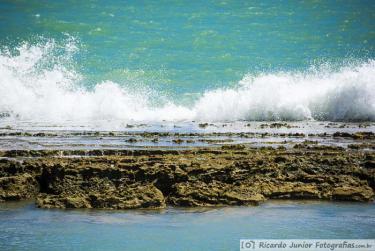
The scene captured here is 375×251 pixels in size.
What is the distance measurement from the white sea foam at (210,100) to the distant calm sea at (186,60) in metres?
0.05

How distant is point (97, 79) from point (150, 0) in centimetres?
1621

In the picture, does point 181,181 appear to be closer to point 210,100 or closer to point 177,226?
point 177,226

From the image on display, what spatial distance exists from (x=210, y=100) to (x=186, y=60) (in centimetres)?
1486

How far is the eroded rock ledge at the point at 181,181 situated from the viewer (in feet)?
25.9

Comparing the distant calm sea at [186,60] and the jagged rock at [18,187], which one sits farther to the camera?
the distant calm sea at [186,60]

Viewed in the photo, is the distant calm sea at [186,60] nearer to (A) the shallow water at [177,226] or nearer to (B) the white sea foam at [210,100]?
(B) the white sea foam at [210,100]

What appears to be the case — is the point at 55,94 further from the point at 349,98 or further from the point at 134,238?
the point at 134,238

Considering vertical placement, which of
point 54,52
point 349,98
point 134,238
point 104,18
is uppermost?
point 104,18

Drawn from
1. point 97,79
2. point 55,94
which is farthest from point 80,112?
point 97,79

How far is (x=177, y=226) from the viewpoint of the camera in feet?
23.2

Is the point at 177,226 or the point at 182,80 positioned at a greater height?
the point at 182,80

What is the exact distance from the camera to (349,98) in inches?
971
